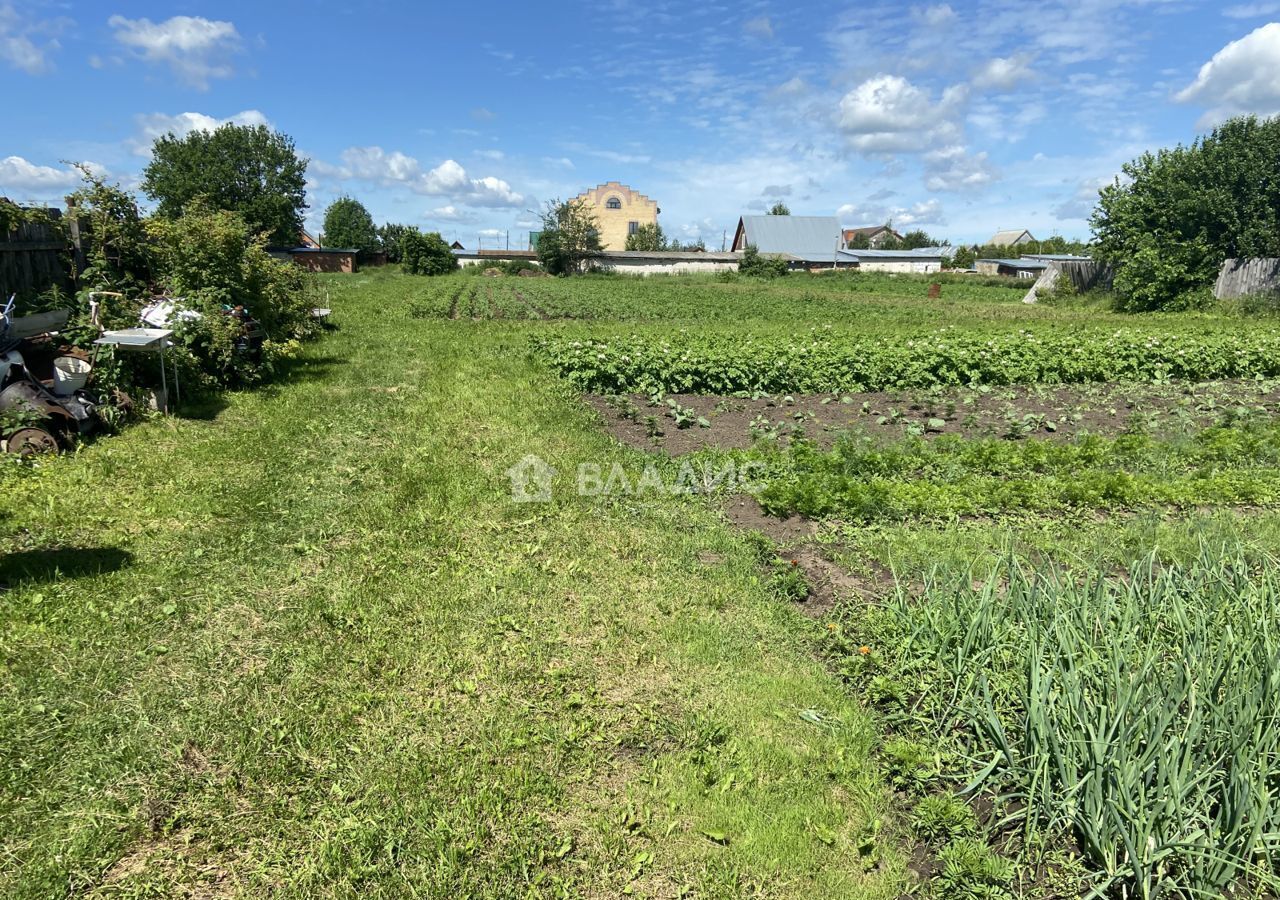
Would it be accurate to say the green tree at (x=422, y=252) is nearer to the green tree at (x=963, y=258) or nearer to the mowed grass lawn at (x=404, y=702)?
the green tree at (x=963, y=258)

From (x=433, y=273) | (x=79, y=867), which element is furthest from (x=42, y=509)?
(x=433, y=273)

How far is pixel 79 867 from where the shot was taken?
251cm

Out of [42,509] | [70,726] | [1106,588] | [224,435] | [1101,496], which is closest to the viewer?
[70,726]

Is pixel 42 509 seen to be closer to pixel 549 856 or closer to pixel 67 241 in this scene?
pixel 549 856

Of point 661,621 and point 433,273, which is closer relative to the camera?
point 661,621

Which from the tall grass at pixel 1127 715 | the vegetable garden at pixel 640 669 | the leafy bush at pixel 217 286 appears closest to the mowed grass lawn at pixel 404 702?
the vegetable garden at pixel 640 669

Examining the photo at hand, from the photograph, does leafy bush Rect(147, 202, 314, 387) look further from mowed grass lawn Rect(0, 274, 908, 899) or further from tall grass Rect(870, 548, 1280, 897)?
tall grass Rect(870, 548, 1280, 897)

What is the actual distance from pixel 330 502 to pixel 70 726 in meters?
2.90

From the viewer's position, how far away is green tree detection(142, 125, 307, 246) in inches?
2406

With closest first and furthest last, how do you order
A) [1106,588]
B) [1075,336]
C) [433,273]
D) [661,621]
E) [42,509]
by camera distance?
[1106,588]
[661,621]
[42,509]
[1075,336]
[433,273]

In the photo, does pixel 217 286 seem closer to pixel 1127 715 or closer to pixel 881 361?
pixel 881 361

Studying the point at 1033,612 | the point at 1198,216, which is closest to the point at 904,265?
the point at 1198,216

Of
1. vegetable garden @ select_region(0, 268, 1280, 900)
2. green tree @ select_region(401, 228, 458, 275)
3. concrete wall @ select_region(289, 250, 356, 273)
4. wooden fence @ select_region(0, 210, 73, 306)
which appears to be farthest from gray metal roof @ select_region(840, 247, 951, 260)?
wooden fence @ select_region(0, 210, 73, 306)

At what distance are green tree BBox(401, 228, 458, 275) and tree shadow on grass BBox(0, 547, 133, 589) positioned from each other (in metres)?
50.5
